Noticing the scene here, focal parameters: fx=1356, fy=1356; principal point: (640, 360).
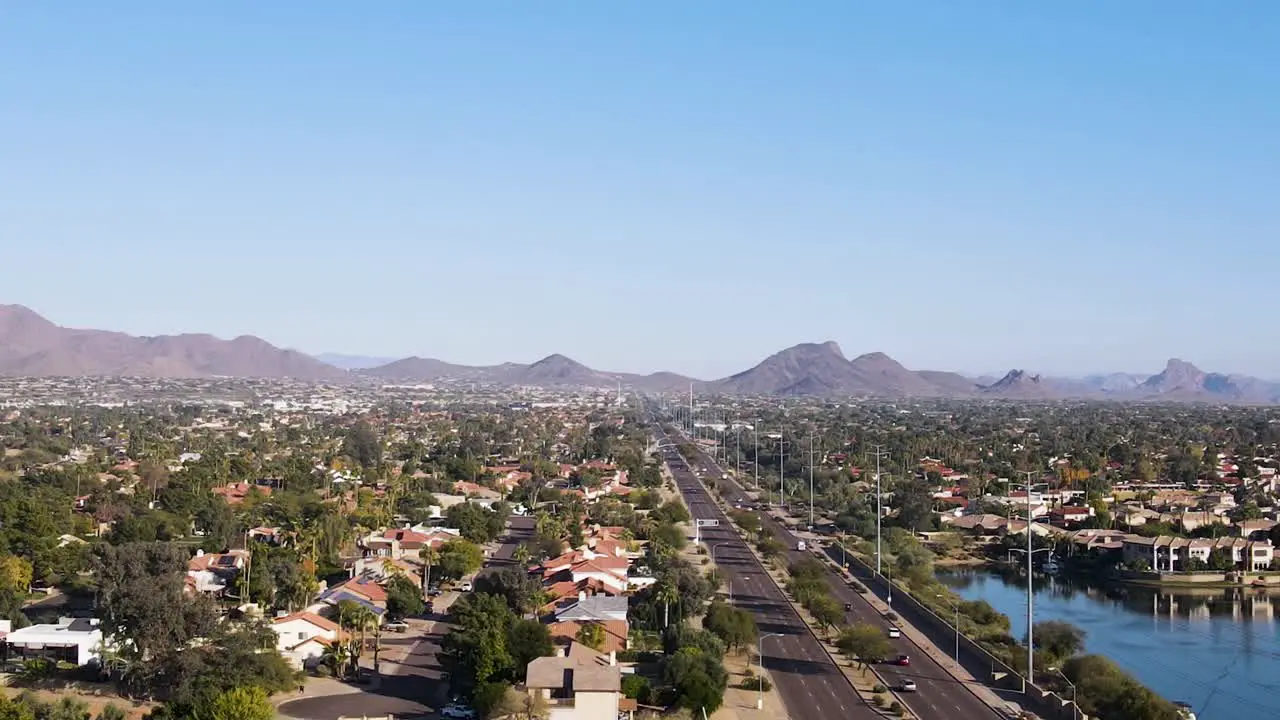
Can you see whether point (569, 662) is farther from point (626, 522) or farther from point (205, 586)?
point (626, 522)

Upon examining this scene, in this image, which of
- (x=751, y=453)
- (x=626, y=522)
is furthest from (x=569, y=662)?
(x=751, y=453)

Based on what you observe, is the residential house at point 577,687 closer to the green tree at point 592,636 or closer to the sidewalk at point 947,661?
the green tree at point 592,636

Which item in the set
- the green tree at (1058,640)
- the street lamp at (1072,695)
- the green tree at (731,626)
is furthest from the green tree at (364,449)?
the street lamp at (1072,695)

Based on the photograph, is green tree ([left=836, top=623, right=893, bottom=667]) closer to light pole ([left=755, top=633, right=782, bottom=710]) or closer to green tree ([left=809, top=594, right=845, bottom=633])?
light pole ([left=755, top=633, right=782, bottom=710])

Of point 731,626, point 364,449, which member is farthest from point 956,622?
point 364,449

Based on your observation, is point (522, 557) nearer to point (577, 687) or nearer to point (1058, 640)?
point (1058, 640)

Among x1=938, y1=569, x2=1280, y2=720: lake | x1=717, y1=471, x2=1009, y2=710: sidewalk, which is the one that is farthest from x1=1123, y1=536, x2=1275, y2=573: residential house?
x1=717, y1=471, x2=1009, y2=710: sidewalk
